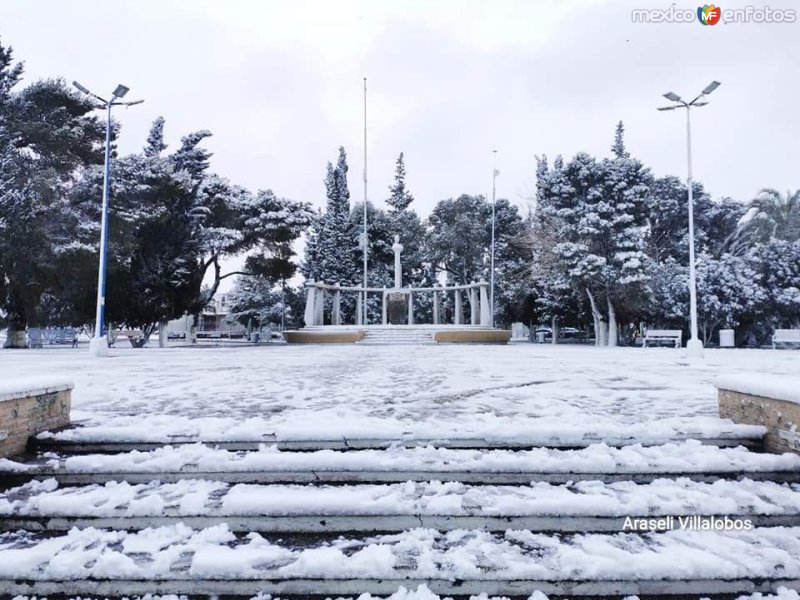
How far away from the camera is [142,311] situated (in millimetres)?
19391

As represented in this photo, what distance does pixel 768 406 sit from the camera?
302 centimetres

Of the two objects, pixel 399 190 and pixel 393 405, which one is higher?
pixel 399 190

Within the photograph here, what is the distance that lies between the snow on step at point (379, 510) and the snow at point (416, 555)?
6 cm

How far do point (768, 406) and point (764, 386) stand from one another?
0.13 m

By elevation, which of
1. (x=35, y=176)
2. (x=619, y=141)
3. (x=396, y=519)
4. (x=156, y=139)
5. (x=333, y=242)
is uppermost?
(x=619, y=141)

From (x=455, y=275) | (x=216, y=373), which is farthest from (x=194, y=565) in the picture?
(x=455, y=275)

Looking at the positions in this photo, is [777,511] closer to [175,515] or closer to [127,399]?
[175,515]

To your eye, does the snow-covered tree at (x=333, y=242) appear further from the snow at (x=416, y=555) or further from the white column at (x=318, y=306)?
the snow at (x=416, y=555)

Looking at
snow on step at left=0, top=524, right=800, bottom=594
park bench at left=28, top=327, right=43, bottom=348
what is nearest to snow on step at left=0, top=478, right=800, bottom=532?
snow on step at left=0, top=524, right=800, bottom=594

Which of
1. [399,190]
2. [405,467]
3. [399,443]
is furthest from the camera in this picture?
[399,190]

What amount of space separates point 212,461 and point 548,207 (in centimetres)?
2189

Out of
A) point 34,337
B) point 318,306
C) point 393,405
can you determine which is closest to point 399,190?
point 318,306

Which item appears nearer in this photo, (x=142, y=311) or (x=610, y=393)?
(x=610, y=393)

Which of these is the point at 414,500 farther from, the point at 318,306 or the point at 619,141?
the point at 619,141
